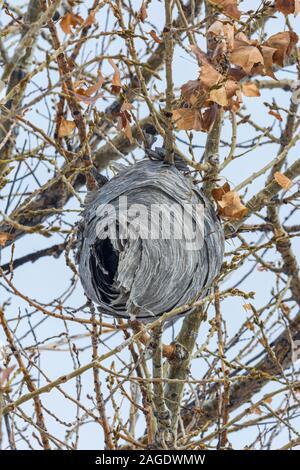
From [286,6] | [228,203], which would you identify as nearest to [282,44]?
[286,6]

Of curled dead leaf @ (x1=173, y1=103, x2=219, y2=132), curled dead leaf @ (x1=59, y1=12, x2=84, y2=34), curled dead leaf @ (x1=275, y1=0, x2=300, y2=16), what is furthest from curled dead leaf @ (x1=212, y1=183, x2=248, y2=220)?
curled dead leaf @ (x1=59, y1=12, x2=84, y2=34)

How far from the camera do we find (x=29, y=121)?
3.66 metres

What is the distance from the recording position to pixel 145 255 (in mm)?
2623

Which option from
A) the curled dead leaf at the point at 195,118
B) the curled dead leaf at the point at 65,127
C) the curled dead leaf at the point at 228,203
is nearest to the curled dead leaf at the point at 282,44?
the curled dead leaf at the point at 195,118

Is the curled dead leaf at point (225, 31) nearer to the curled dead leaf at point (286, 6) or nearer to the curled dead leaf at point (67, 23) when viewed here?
the curled dead leaf at point (286, 6)

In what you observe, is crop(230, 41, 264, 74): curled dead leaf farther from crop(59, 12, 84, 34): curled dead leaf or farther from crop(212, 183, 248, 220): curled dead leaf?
crop(59, 12, 84, 34): curled dead leaf

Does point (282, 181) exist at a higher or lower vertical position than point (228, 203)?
higher

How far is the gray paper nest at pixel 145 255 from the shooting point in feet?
8.62

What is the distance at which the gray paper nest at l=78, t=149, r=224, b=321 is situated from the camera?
8.62 feet

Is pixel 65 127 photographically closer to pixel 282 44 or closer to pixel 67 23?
pixel 67 23

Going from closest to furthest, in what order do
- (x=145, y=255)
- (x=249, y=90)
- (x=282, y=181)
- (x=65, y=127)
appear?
(x=145, y=255)
(x=249, y=90)
(x=282, y=181)
(x=65, y=127)
